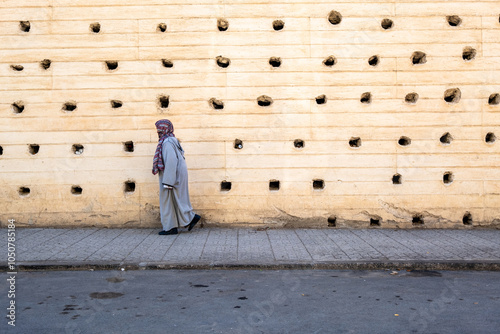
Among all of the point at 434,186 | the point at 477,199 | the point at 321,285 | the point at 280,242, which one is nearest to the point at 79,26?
the point at 280,242

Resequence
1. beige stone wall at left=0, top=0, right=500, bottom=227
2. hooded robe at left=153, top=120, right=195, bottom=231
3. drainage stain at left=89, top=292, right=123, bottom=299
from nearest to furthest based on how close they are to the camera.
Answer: drainage stain at left=89, top=292, right=123, bottom=299
hooded robe at left=153, top=120, right=195, bottom=231
beige stone wall at left=0, top=0, right=500, bottom=227

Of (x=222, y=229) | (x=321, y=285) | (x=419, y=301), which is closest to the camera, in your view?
(x=419, y=301)

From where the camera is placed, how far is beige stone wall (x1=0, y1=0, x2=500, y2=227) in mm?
7996

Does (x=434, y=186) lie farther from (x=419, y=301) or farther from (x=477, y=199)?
(x=419, y=301)

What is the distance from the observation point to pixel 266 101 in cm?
815

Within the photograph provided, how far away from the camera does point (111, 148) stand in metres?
8.03

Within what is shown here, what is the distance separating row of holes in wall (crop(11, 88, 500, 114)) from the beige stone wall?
63 mm

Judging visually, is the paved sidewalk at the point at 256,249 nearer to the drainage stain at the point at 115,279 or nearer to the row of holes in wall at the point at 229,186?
the drainage stain at the point at 115,279

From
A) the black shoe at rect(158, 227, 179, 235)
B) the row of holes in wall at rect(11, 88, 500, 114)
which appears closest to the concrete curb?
the black shoe at rect(158, 227, 179, 235)

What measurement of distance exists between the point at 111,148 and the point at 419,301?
5.66m

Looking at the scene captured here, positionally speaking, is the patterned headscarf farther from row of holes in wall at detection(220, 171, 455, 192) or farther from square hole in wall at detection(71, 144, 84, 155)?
square hole in wall at detection(71, 144, 84, 155)

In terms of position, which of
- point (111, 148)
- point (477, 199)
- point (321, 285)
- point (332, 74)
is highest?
point (332, 74)

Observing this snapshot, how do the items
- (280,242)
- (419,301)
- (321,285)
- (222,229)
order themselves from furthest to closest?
(222,229) < (280,242) < (321,285) < (419,301)

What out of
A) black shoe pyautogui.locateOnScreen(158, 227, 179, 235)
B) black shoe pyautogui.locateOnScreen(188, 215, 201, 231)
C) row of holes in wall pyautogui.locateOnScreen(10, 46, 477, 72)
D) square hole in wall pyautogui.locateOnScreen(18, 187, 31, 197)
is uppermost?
row of holes in wall pyautogui.locateOnScreen(10, 46, 477, 72)
